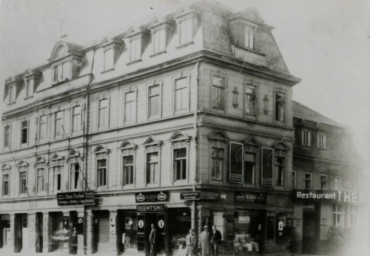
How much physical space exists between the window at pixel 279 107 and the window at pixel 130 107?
6166 mm

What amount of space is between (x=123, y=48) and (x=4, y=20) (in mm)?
8599

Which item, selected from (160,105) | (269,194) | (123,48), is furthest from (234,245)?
(123,48)

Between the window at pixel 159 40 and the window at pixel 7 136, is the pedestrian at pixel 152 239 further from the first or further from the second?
the window at pixel 7 136

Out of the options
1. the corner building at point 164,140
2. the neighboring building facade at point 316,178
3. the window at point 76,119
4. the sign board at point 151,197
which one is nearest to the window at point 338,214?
the neighboring building facade at point 316,178

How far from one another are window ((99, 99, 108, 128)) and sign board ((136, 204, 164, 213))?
4622 millimetres

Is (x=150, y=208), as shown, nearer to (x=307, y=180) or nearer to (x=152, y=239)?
(x=152, y=239)

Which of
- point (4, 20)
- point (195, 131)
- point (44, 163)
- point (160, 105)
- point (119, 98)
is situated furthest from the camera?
point (44, 163)

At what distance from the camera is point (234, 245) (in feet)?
75.2

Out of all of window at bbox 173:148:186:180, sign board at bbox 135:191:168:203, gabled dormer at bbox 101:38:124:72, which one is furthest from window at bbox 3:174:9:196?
window at bbox 173:148:186:180

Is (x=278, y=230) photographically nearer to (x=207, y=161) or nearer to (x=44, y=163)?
(x=207, y=161)

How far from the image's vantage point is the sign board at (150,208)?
2372 centimetres

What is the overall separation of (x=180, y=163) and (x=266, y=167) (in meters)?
3.72

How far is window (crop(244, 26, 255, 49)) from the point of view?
78.1 ft

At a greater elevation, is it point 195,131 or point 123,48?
point 123,48
